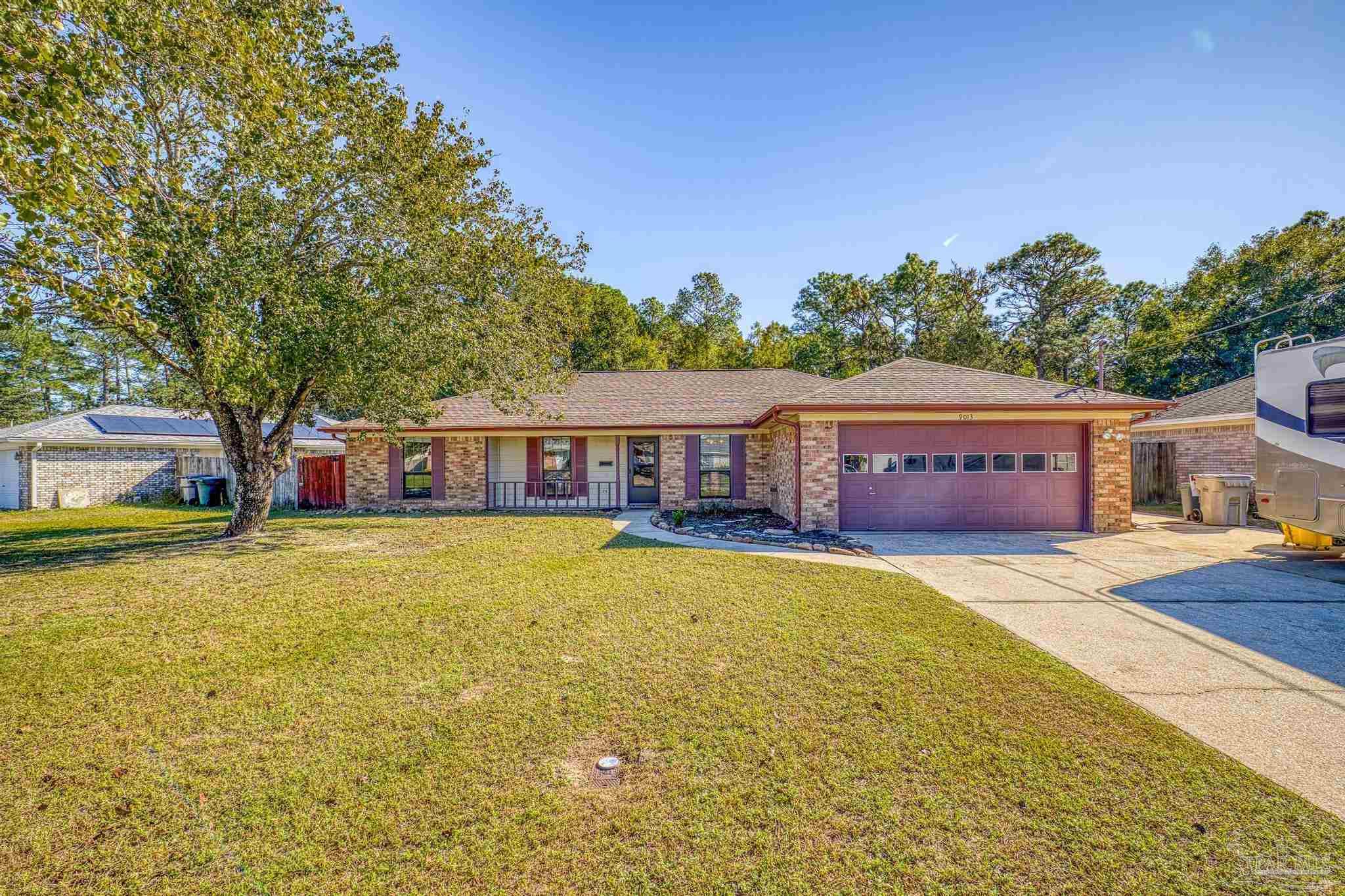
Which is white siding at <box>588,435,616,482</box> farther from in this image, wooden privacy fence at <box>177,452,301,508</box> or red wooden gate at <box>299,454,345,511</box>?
wooden privacy fence at <box>177,452,301,508</box>

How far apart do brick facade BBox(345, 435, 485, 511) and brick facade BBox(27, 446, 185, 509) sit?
826cm

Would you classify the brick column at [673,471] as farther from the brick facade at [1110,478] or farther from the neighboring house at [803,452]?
the brick facade at [1110,478]

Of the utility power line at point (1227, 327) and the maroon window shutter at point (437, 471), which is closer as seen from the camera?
the maroon window shutter at point (437, 471)

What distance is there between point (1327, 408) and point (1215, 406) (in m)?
8.62

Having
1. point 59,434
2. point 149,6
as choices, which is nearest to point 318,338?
point 149,6

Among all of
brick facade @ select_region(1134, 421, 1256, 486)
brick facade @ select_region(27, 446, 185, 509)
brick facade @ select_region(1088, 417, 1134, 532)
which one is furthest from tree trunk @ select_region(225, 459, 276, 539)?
brick facade @ select_region(1134, 421, 1256, 486)

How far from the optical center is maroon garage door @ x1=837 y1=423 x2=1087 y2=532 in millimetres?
11062

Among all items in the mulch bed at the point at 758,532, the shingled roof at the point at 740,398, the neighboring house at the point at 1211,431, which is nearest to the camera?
the mulch bed at the point at 758,532

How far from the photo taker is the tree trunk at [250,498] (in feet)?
34.1

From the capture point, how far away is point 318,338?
794 cm

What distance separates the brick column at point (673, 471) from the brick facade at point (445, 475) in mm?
5056

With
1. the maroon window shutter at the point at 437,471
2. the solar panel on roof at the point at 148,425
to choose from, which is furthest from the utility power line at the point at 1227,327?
the solar panel on roof at the point at 148,425

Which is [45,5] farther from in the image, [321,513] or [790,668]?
[321,513]

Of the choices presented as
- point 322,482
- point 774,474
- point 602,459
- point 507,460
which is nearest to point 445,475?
point 507,460
